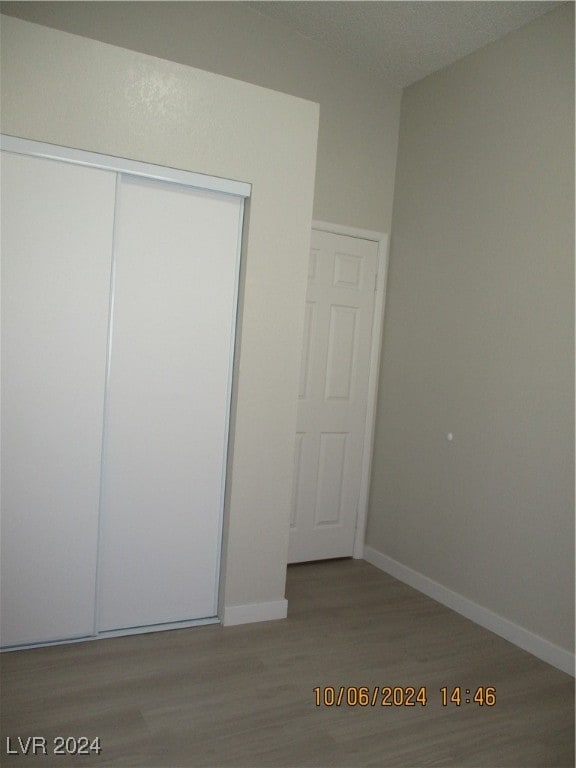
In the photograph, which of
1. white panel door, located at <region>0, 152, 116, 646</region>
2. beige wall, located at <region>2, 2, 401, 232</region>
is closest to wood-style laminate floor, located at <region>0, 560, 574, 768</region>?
white panel door, located at <region>0, 152, 116, 646</region>

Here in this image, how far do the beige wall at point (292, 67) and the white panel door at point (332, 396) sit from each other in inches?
11.4

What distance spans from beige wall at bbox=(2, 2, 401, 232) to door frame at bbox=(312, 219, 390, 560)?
160 millimetres

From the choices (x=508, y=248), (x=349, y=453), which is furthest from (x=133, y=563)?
(x=508, y=248)

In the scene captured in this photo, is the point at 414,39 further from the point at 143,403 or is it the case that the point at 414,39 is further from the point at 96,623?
the point at 96,623

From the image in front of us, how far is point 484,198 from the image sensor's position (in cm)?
354

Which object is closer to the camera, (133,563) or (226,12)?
(133,563)

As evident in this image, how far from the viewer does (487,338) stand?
348 cm

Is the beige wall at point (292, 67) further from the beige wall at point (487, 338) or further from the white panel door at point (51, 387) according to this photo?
the white panel door at point (51, 387)

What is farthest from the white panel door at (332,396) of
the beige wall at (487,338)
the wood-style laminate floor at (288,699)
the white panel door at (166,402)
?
the white panel door at (166,402)

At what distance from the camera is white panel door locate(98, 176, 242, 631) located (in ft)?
9.40

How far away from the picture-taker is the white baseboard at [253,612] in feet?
10.3

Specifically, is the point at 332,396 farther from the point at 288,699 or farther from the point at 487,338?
the point at 288,699

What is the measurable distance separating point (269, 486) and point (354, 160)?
2.15 meters

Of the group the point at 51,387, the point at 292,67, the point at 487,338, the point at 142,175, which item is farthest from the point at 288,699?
the point at 292,67
